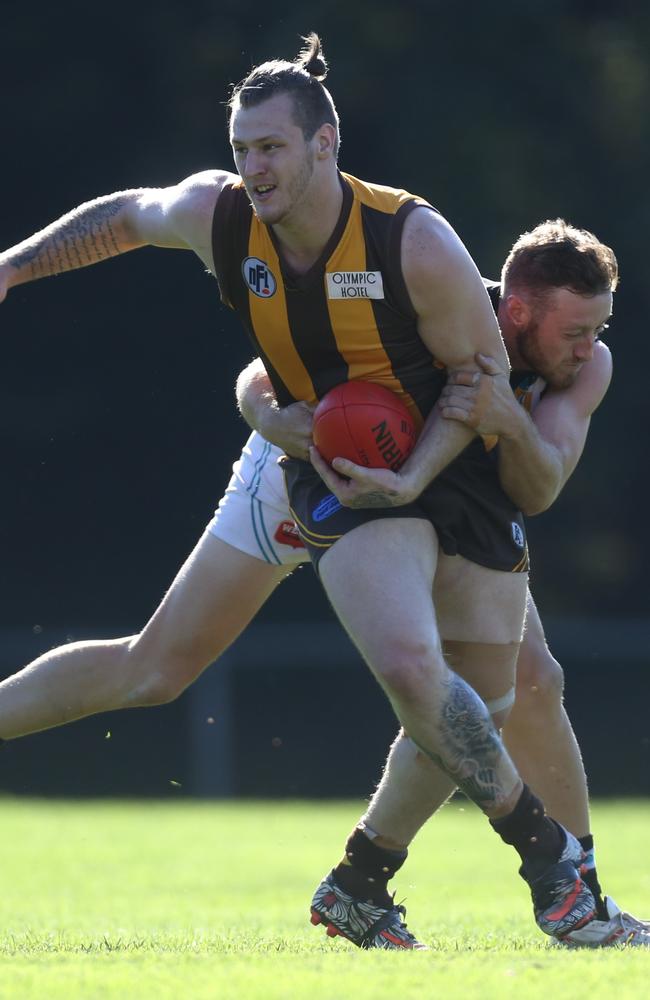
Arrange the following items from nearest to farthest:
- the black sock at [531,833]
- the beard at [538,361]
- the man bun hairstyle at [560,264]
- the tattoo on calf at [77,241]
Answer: the black sock at [531,833], the man bun hairstyle at [560,264], the beard at [538,361], the tattoo on calf at [77,241]

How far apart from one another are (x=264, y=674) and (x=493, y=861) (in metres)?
7.73

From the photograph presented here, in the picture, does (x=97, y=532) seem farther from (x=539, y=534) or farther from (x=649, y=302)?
(x=649, y=302)

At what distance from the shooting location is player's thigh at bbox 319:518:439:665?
15.5 ft

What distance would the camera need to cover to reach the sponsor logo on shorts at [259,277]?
5117mm

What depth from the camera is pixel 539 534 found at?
17.4 meters

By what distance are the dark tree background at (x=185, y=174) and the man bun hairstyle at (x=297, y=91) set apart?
10889 mm

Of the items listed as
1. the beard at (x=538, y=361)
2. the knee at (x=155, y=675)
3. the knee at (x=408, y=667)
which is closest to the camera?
the knee at (x=408, y=667)

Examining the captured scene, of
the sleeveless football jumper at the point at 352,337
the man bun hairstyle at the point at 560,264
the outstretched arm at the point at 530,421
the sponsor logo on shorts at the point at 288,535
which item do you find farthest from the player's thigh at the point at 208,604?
the man bun hairstyle at the point at 560,264

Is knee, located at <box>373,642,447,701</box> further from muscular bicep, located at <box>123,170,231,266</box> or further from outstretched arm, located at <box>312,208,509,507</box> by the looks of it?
muscular bicep, located at <box>123,170,231,266</box>

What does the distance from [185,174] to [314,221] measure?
40.9 feet

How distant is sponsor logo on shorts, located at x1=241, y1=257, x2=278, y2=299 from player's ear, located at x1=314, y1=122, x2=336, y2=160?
343 millimetres

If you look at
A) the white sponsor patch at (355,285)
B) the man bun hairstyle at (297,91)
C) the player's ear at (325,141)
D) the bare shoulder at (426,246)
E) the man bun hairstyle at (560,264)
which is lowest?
the man bun hairstyle at (560,264)

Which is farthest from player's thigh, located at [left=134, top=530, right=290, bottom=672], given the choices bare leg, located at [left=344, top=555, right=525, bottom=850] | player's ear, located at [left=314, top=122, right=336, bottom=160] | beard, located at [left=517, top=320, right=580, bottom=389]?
player's ear, located at [left=314, top=122, right=336, bottom=160]

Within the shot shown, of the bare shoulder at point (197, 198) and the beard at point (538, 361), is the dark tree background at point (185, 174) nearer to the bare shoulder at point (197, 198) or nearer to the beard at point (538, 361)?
the bare shoulder at point (197, 198)
